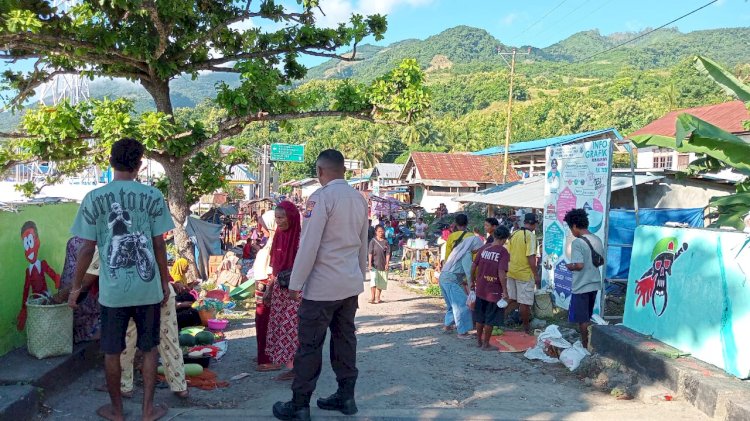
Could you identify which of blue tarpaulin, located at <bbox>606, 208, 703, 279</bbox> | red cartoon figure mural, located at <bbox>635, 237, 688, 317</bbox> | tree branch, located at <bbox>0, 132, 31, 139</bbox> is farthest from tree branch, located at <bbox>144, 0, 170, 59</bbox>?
blue tarpaulin, located at <bbox>606, 208, 703, 279</bbox>

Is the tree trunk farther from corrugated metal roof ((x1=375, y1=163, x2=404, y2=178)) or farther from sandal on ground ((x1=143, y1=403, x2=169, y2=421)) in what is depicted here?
corrugated metal roof ((x1=375, y1=163, x2=404, y2=178))

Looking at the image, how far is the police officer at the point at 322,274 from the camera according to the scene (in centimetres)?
368

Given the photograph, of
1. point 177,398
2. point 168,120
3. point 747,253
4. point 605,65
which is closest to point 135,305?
point 177,398

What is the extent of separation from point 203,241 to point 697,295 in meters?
13.6

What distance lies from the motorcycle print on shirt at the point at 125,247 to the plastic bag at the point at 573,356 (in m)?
4.28

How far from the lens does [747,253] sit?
14.7 feet

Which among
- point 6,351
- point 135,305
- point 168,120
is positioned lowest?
point 6,351

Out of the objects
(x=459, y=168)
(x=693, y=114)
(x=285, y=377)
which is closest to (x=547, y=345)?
(x=285, y=377)

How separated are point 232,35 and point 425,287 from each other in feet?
25.2

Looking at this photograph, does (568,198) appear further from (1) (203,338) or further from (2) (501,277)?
(1) (203,338)

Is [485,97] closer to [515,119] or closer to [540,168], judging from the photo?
[515,119]

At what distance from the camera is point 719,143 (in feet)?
19.2

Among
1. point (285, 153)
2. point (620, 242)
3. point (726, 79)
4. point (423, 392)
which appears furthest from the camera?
point (285, 153)

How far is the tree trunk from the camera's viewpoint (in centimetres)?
968
